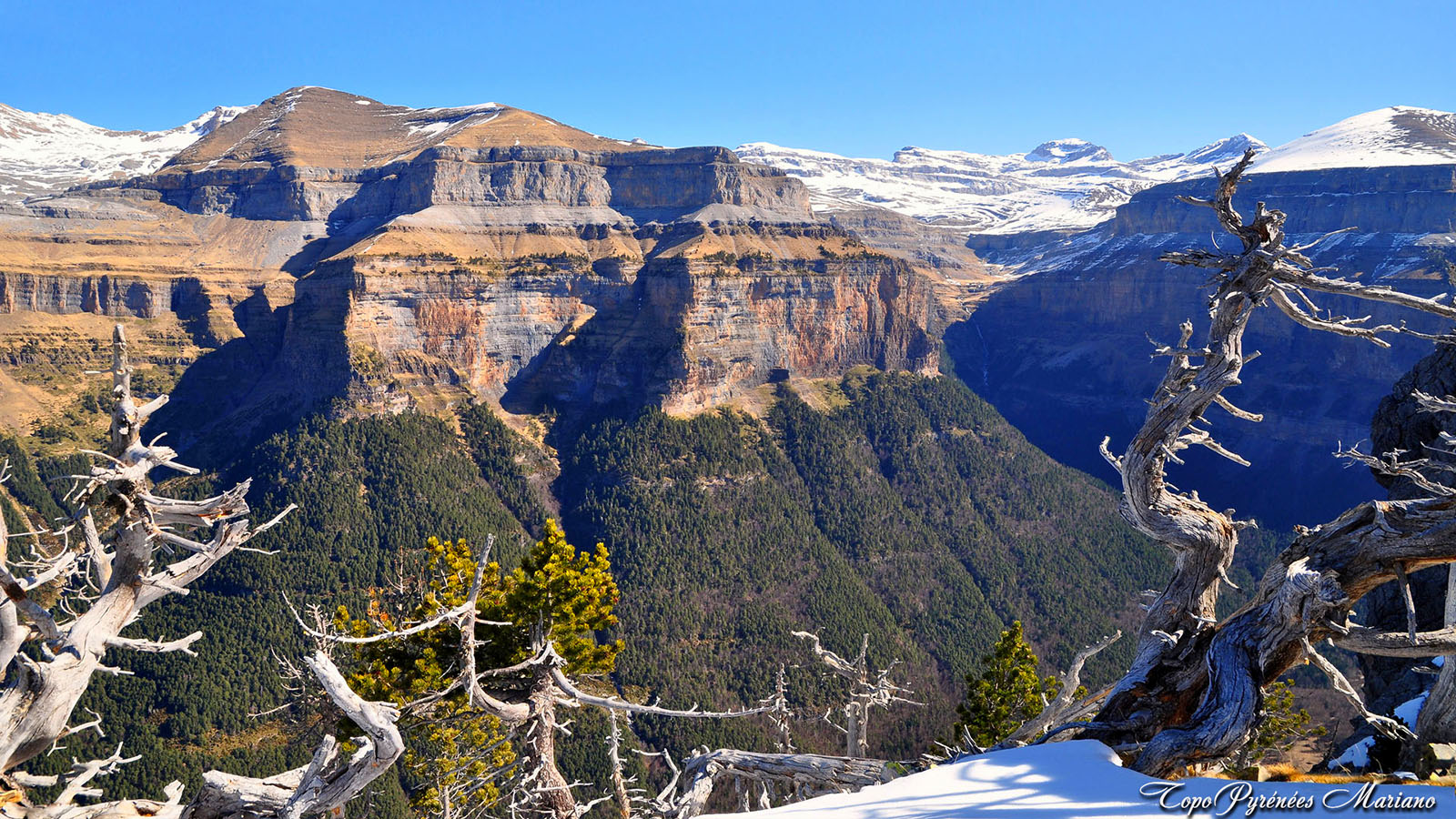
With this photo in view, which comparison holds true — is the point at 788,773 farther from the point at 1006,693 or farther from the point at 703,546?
the point at 703,546

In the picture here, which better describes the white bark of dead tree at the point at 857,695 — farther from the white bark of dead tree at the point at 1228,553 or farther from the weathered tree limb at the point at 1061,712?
the white bark of dead tree at the point at 1228,553

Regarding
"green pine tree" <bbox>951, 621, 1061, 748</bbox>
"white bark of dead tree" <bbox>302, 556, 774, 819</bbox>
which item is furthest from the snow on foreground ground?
"green pine tree" <bbox>951, 621, 1061, 748</bbox>

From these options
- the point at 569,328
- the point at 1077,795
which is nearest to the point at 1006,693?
the point at 1077,795

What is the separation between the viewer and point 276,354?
194500 millimetres

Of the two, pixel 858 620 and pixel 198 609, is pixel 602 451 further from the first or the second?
pixel 198 609

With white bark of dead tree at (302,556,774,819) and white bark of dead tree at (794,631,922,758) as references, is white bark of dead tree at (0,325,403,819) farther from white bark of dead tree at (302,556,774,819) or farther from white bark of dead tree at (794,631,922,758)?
white bark of dead tree at (794,631,922,758)

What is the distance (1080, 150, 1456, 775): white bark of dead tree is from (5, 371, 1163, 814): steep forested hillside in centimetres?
6997

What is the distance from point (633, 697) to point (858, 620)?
38.9m

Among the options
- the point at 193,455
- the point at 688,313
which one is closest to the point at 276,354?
the point at 193,455

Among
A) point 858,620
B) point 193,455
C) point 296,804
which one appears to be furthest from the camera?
point 193,455

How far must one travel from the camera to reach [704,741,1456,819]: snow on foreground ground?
38.4 ft

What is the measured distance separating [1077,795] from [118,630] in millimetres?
12937

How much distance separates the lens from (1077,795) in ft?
41.0

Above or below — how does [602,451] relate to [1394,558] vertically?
below
